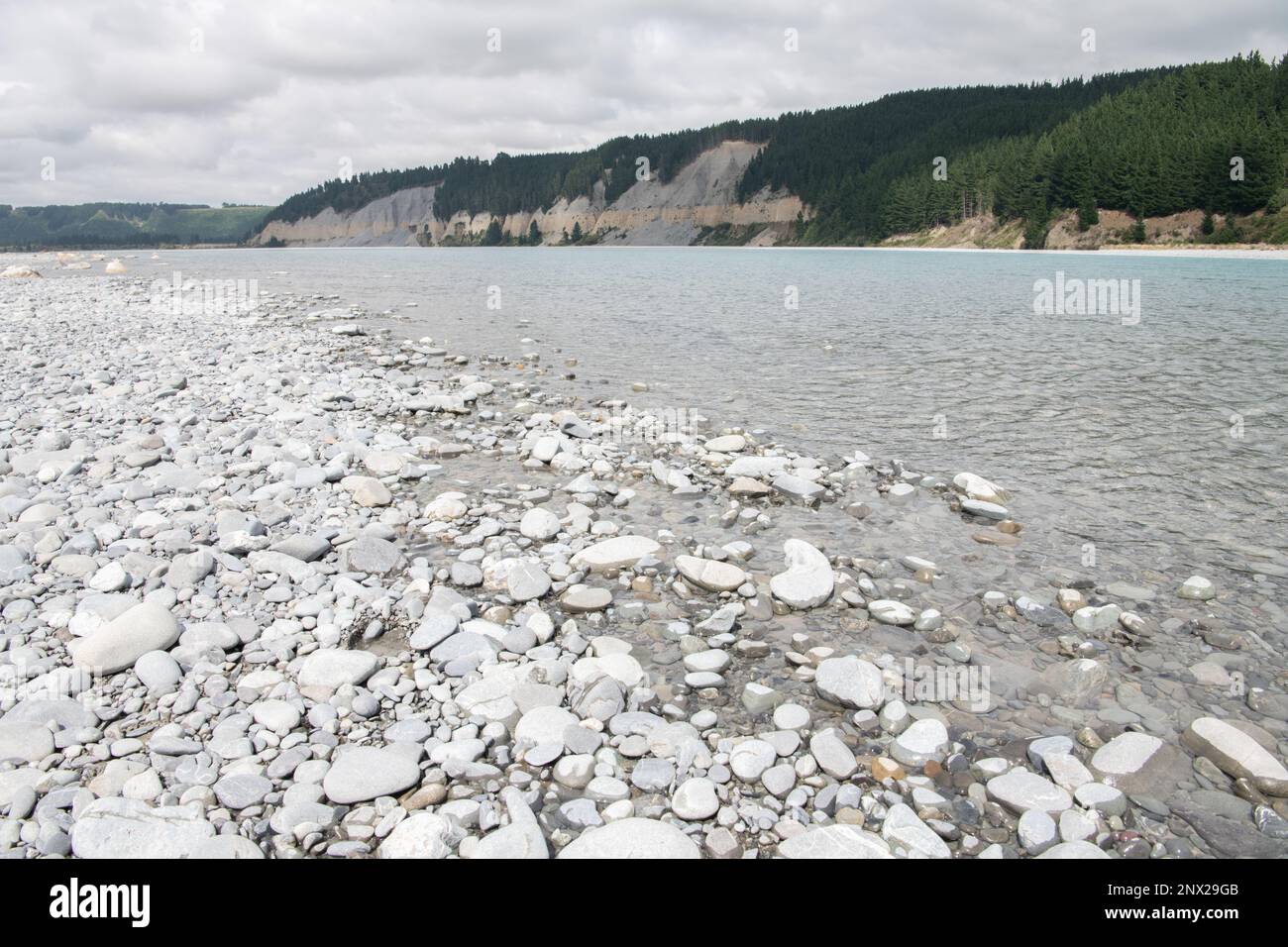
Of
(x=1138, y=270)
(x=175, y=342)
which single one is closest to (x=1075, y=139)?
(x=1138, y=270)

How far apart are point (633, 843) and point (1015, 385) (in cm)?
1533

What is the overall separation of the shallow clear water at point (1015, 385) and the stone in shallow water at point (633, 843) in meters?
5.86

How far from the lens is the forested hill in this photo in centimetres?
8869

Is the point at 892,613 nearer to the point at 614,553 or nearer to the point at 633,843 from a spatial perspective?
the point at 614,553

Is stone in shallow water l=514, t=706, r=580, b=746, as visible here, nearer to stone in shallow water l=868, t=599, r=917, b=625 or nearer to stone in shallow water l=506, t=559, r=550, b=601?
stone in shallow water l=506, t=559, r=550, b=601

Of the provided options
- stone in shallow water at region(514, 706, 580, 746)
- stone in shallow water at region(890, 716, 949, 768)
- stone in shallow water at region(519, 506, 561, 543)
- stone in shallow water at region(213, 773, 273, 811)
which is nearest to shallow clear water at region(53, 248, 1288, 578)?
stone in shallow water at region(890, 716, 949, 768)

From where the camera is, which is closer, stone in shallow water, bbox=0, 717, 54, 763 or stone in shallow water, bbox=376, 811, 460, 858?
stone in shallow water, bbox=376, 811, 460, 858

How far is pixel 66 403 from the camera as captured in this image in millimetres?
13297

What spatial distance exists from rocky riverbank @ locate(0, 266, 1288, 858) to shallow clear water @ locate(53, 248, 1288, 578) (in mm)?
1153

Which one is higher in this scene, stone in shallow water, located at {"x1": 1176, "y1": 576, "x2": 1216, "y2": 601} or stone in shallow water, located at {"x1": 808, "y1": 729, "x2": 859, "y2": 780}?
stone in shallow water, located at {"x1": 1176, "y1": 576, "x2": 1216, "y2": 601}

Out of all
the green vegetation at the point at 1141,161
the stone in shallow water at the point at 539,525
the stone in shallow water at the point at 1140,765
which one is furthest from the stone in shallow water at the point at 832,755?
the green vegetation at the point at 1141,161
